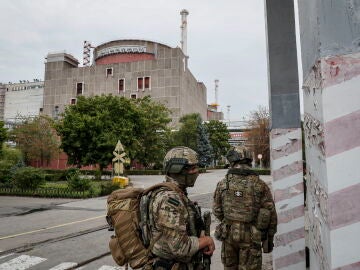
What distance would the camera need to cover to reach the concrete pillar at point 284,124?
4.25 m

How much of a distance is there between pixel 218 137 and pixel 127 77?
20171mm

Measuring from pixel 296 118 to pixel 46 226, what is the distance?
8.18 m

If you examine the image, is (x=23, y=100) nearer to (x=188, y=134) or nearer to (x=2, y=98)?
(x=2, y=98)

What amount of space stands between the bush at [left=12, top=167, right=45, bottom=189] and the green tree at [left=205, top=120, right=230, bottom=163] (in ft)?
119

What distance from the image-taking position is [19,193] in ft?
57.9

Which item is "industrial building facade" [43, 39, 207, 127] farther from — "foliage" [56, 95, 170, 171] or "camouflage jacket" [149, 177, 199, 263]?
"camouflage jacket" [149, 177, 199, 263]

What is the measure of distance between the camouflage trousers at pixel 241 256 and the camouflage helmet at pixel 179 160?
174cm

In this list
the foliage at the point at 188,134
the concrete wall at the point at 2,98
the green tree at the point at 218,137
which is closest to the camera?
the foliage at the point at 188,134

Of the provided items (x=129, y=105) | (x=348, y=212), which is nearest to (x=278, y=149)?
(x=348, y=212)

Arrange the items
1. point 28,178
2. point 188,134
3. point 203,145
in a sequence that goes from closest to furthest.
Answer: point 28,178 < point 188,134 < point 203,145

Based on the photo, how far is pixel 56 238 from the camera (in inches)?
303

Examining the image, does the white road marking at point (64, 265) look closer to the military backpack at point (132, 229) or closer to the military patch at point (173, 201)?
the military backpack at point (132, 229)

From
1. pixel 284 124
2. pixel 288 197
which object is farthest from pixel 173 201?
pixel 284 124

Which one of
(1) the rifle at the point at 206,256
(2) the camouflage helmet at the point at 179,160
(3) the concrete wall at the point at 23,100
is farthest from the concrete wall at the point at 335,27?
(3) the concrete wall at the point at 23,100
